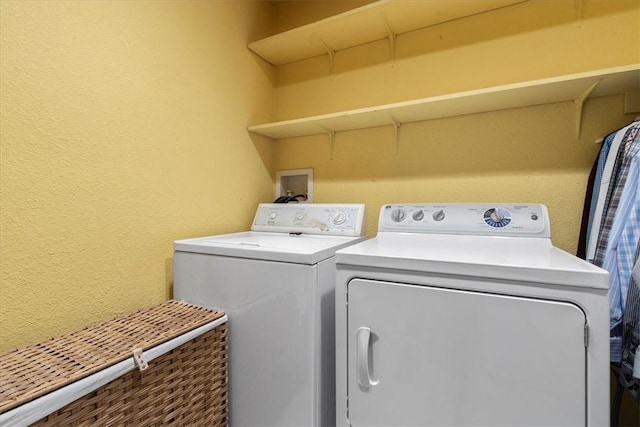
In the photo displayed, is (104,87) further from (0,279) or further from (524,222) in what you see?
(524,222)

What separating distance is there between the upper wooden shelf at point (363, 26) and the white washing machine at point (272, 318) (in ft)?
3.88

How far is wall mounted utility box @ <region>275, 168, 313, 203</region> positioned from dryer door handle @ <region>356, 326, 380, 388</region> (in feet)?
Result: 3.66

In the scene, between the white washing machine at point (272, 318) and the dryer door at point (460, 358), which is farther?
the white washing machine at point (272, 318)

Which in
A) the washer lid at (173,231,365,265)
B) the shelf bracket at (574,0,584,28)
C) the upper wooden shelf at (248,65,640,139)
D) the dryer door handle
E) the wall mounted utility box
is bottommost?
the dryer door handle

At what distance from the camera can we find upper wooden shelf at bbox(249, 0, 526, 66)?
1.49 metres

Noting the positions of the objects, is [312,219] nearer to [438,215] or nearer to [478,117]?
[438,215]

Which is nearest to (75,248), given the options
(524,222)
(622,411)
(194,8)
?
(194,8)

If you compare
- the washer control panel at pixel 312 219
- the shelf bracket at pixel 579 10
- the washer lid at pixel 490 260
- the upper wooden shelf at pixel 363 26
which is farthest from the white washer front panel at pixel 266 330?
the shelf bracket at pixel 579 10

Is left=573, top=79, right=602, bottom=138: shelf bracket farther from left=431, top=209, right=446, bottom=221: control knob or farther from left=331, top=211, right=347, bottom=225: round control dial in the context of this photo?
left=331, top=211, right=347, bottom=225: round control dial

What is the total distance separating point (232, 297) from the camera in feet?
3.81

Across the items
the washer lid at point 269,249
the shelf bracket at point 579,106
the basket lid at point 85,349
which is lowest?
the basket lid at point 85,349

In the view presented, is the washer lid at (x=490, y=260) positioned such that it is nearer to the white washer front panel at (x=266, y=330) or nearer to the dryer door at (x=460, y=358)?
the dryer door at (x=460, y=358)

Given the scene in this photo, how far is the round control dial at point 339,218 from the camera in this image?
151 centimetres

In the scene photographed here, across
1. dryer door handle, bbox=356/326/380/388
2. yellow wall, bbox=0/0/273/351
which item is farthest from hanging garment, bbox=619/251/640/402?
yellow wall, bbox=0/0/273/351
